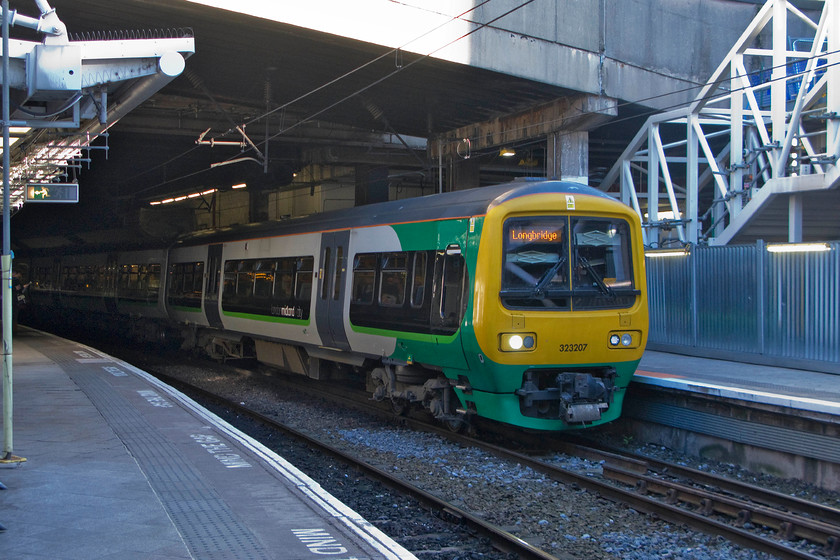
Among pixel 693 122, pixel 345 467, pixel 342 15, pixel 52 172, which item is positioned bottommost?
pixel 345 467

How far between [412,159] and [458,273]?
16809mm

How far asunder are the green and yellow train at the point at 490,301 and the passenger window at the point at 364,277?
28 millimetres

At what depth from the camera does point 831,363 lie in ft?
37.6

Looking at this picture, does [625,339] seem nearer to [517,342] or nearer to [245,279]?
[517,342]

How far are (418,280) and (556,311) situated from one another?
1955 mm

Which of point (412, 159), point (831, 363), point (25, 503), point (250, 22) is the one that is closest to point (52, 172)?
point (250, 22)

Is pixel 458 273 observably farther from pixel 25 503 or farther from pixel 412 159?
pixel 412 159

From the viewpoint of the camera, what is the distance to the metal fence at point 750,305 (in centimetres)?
1164

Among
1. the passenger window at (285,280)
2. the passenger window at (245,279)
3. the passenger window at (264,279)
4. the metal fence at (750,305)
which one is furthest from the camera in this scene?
the passenger window at (245,279)

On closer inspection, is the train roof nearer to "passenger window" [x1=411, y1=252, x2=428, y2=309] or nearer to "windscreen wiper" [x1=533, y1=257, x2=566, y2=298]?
"passenger window" [x1=411, y1=252, x2=428, y2=309]

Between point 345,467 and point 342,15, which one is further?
point 342,15

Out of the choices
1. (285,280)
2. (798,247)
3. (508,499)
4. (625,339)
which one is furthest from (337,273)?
(798,247)

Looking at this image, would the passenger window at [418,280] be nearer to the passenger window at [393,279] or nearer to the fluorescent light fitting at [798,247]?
the passenger window at [393,279]

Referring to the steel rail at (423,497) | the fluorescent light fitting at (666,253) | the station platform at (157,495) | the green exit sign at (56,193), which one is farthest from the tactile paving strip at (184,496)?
the fluorescent light fitting at (666,253)
